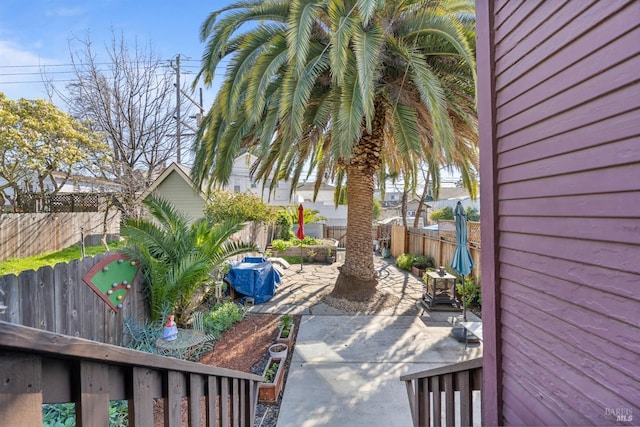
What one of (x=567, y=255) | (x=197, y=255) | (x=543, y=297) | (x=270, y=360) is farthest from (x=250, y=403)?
(x=197, y=255)

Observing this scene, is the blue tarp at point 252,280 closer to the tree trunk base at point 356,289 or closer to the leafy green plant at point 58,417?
the tree trunk base at point 356,289

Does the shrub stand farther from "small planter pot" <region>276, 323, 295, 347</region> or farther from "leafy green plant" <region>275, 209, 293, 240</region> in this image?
"small planter pot" <region>276, 323, 295, 347</region>

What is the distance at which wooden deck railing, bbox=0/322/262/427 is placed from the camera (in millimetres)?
706

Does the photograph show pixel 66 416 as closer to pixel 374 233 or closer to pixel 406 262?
pixel 406 262

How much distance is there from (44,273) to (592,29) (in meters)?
5.13

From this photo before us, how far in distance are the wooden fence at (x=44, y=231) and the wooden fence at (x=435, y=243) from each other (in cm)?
1197

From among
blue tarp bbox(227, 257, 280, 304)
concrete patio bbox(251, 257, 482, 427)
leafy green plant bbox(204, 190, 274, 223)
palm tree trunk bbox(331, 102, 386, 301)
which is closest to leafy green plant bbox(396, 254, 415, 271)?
concrete patio bbox(251, 257, 482, 427)

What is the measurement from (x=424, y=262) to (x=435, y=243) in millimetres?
802

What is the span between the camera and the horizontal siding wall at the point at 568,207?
1.20m

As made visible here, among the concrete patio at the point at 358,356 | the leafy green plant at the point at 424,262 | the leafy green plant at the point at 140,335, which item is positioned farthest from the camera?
the leafy green plant at the point at 424,262

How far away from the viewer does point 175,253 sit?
5570 millimetres

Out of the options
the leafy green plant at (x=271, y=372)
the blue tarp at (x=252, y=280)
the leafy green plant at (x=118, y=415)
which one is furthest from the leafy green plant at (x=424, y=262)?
the leafy green plant at (x=118, y=415)

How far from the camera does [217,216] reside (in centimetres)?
1234

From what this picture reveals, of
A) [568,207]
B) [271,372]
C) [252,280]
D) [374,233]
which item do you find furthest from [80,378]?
[374,233]
